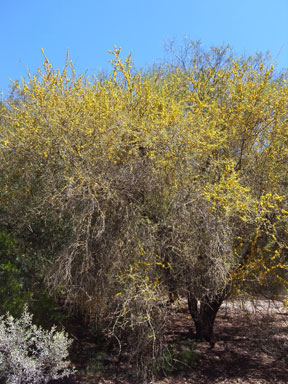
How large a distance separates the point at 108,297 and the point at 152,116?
2339 mm

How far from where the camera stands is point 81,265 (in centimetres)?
588

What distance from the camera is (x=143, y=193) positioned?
594cm

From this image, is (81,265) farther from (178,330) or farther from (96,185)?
(178,330)

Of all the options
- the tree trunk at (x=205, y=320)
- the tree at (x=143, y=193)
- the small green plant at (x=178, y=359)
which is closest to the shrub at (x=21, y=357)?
the tree at (x=143, y=193)

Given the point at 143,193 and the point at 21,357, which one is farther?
the point at 143,193

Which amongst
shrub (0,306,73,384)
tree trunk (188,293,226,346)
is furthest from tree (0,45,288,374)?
tree trunk (188,293,226,346)

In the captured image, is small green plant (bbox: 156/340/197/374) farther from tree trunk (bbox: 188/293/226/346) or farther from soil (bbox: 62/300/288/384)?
tree trunk (bbox: 188/293/226/346)

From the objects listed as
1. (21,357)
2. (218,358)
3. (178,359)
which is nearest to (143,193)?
(21,357)

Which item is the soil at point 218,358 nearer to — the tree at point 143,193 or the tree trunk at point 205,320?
the tree trunk at point 205,320

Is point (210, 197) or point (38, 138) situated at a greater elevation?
point (38, 138)

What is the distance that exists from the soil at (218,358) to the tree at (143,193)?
2.42 feet

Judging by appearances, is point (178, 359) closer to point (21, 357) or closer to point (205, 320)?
point (205, 320)

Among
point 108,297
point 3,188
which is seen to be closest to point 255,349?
point 108,297

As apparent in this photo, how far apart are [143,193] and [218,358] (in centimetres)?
321
